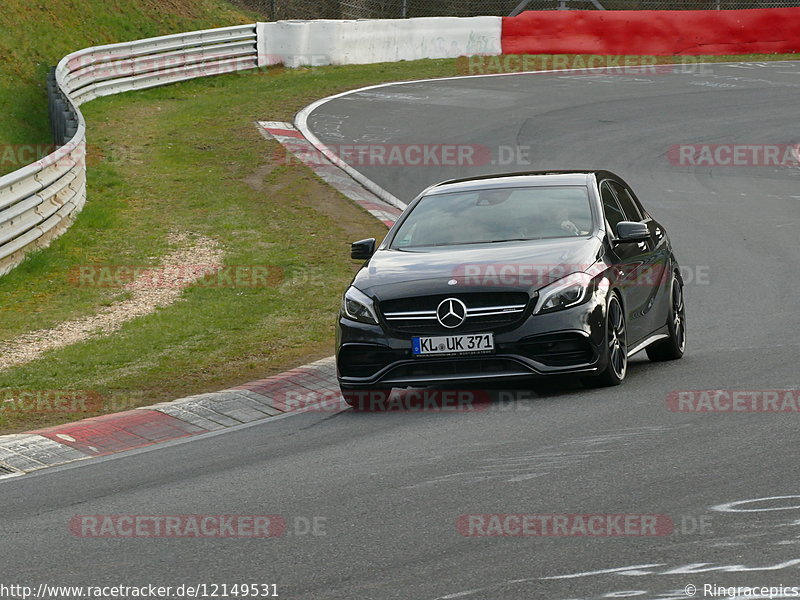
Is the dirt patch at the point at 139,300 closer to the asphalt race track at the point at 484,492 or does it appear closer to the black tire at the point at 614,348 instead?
the asphalt race track at the point at 484,492

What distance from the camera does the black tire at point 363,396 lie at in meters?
9.72

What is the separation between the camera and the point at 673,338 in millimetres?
11211

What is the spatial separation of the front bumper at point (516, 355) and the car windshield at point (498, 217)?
1051 mm

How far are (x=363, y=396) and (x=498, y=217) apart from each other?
1743mm

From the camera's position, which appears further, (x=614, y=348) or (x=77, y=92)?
(x=77, y=92)

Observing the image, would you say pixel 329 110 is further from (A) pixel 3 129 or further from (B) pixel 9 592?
(B) pixel 9 592

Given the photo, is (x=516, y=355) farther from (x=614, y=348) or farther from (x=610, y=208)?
(x=610, y=208)

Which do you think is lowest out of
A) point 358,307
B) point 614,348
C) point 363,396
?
point 363,396

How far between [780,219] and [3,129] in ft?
46.2

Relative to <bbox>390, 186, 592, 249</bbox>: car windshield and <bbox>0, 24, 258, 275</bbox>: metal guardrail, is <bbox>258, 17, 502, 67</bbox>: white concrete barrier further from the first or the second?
<bbox>390, 186, 592, 249</bbox>: car windshield

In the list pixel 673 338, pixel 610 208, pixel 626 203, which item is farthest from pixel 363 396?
pixel 626 203

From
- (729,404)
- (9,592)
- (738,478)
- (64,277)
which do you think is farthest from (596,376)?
(64,277)

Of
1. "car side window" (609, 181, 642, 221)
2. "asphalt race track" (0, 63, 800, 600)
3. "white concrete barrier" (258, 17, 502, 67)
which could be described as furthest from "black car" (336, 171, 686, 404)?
"white concrete barrier" (258, 17, 502, 67)

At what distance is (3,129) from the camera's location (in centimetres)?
2503
